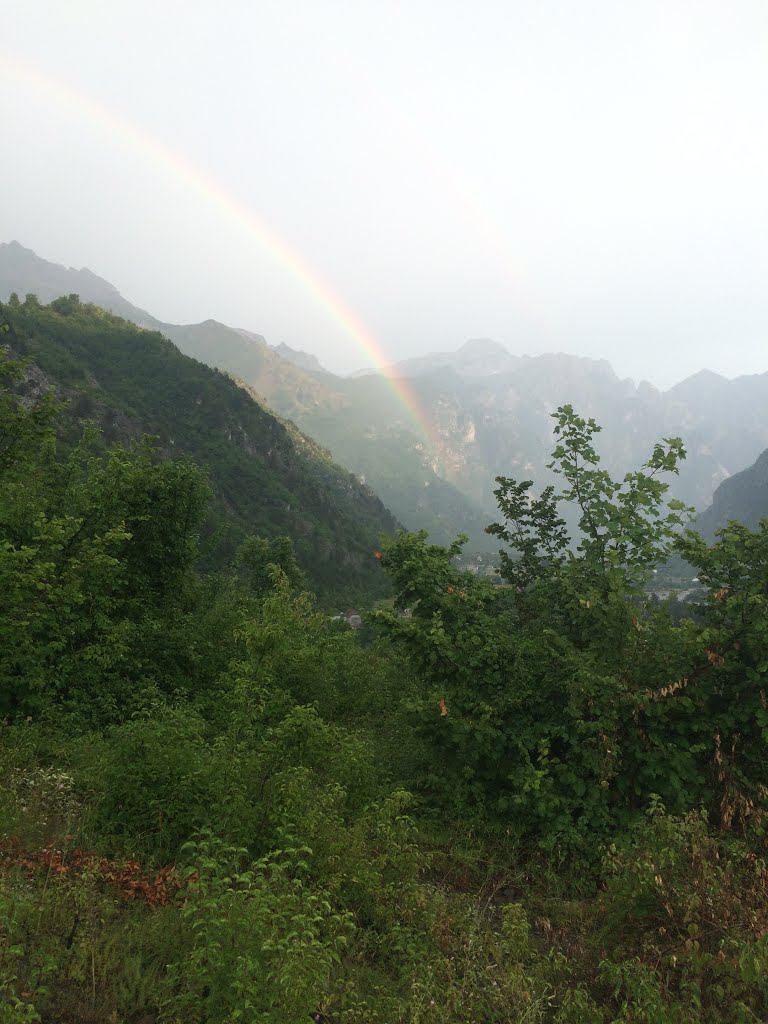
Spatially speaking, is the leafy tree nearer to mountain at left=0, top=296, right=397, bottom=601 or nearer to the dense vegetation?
the dense vegetation

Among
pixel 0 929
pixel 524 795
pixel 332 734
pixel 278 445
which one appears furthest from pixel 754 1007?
pixel 278 445

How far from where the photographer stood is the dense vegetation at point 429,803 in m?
4.42

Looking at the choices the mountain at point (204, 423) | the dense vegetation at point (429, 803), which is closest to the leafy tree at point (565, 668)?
the dense vegetation at point (429, 803)

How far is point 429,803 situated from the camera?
8984 mm

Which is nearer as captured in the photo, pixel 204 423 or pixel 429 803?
pixel 429 803

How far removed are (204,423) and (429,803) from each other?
13594 centimetres

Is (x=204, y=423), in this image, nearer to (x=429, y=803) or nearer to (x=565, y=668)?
(x=429, y=803)

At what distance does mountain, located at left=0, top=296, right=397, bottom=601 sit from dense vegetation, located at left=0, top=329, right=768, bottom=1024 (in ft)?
290

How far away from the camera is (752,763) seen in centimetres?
729

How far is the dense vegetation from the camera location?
4.42m

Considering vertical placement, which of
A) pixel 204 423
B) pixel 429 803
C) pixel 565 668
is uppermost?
pixel 204 423

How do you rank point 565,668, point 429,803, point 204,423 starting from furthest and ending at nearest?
point 204,423
point 429,803
point 565,668

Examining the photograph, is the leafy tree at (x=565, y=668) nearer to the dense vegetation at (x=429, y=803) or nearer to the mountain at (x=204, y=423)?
the dense vegetation at (x=429, y=803)

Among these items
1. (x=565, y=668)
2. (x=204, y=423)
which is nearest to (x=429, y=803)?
(x=565, y=668)
